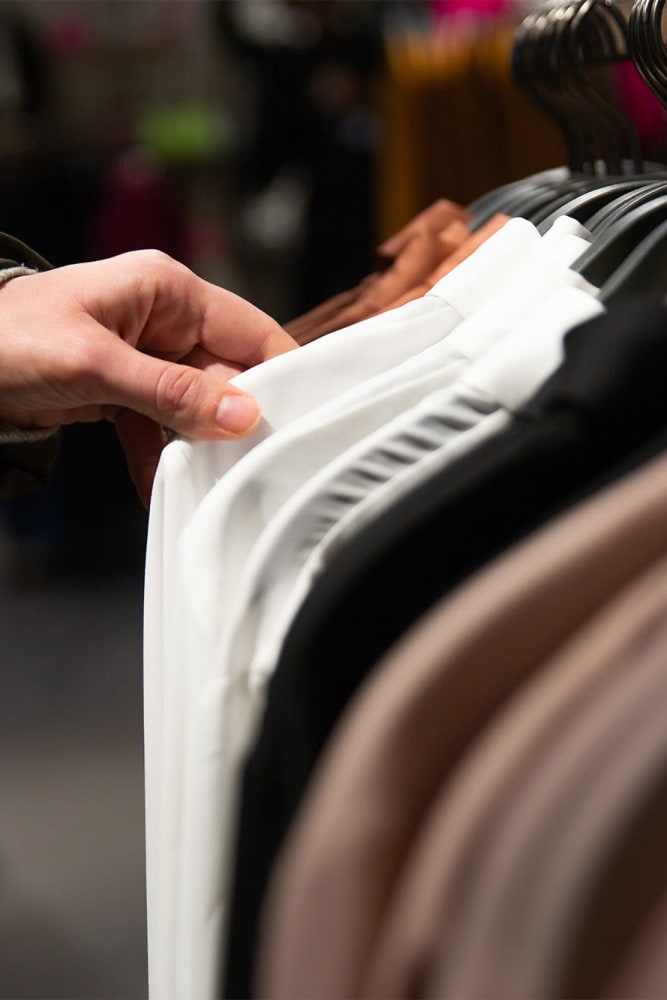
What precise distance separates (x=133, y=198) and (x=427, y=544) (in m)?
2.51

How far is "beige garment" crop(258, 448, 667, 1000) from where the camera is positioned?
0.94 ft

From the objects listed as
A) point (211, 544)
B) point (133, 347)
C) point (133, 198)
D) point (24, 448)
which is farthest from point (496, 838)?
point (133, 198)

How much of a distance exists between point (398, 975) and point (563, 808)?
7 centimetres

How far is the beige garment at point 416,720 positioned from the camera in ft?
0.94

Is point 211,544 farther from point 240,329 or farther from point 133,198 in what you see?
point 133,198

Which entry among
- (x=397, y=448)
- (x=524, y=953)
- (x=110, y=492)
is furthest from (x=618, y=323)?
(x=110, y=492)

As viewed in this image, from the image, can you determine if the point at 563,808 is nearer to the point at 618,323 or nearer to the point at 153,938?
the point at 618,323

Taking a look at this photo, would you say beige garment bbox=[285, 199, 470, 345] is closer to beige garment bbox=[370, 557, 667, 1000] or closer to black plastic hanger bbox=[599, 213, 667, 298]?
black plastic hanger bbox=[599, 213, 667, 298]

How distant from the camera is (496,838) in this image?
28cm

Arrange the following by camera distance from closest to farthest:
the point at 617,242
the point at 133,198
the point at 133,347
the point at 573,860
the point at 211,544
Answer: the point at 573,860 → the point at 211,544 → the point at 617,242 → the point at 133,347 → the point at 133,198

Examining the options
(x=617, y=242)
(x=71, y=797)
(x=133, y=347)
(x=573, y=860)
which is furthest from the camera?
(x=71, y=797)

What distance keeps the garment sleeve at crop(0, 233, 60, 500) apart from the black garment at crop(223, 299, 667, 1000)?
17.0 inches

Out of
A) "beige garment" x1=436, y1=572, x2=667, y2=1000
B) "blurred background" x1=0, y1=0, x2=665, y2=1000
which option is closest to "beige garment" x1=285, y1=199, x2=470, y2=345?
"beige garment" x1=436, y1=572, x2=667, y2=1000

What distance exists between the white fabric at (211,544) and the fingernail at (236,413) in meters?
0.01
